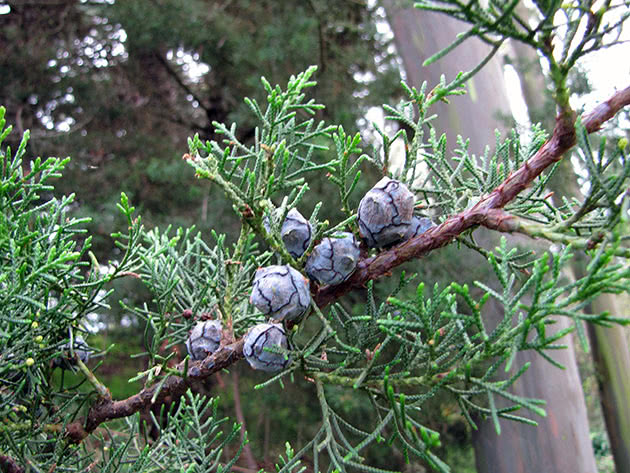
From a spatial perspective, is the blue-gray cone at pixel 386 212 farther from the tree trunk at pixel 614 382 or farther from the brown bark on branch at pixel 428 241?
the tree trunk at pixel 614 382

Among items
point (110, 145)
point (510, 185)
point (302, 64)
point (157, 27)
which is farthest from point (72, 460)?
point (110, 145)

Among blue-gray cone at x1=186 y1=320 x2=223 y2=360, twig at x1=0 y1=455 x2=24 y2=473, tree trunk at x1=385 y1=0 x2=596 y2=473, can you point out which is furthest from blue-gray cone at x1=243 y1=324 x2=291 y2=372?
tree trunk at x1=385 y1=0 x2=596 y2=473

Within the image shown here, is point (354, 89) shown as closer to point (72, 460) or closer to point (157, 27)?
point (157, 27)

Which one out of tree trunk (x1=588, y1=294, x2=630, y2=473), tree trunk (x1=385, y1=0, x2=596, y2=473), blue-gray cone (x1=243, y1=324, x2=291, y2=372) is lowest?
tree trunk (x1=588, y1=294, x2=630, y2=473)

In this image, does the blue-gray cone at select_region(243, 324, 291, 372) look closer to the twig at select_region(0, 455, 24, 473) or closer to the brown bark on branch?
the brown bark on branch

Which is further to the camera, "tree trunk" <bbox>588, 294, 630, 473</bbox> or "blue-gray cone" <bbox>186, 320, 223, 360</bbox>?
"tree trunk" <bbox>588, 294, 630, 473</bbox>

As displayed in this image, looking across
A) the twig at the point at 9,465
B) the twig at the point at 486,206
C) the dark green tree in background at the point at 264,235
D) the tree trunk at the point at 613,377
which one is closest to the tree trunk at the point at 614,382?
the tree trunk at the point at 613,377
